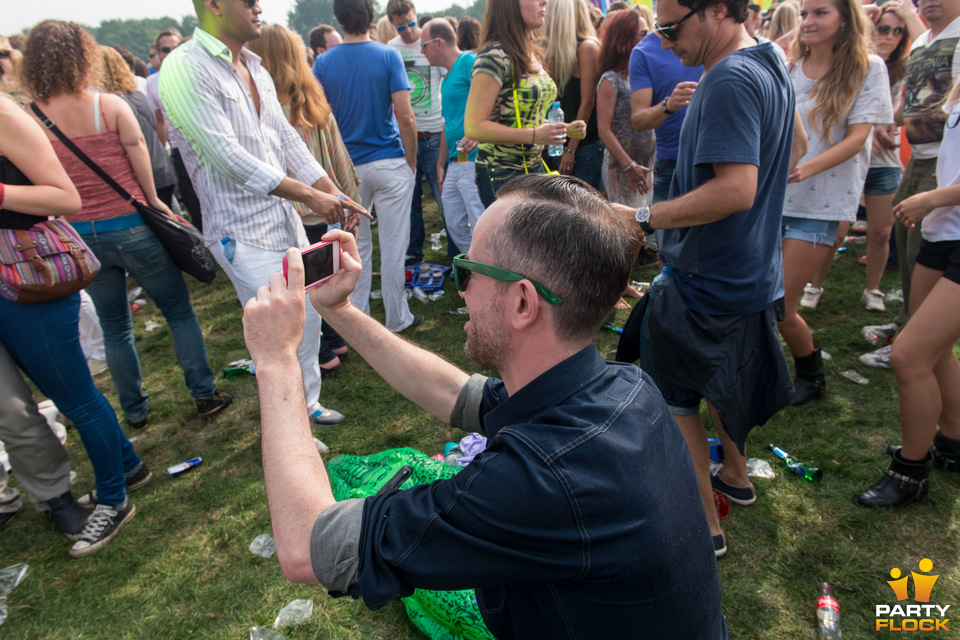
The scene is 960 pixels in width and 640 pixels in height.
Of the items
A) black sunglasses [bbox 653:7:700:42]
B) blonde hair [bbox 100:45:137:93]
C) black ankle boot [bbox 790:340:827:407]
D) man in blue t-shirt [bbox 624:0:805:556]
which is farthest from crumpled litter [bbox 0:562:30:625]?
black ankle boot [bbox 790:340:827:407]

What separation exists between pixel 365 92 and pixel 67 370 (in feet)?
9.37

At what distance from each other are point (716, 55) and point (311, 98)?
8.70 ft

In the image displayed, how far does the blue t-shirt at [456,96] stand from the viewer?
4531 mm

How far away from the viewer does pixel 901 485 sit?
109 inches

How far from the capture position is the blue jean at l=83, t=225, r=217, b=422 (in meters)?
3.31

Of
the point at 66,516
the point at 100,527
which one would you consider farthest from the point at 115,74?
the point at 100,527

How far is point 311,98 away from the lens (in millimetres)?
3816

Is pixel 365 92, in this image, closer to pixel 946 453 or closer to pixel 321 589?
pixel 321 589

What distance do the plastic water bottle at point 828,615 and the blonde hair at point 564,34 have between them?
410 centimetres

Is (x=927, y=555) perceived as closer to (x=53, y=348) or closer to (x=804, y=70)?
(x=804, y=70)

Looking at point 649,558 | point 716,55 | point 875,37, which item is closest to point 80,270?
point 649,558

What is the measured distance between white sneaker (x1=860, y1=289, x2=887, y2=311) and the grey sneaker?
4462 millimetres

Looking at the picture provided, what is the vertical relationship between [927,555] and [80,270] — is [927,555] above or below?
below

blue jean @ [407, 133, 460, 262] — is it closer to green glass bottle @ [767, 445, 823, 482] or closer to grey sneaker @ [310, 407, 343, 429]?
grey sneaker @ [310, 407, 343, 429]
